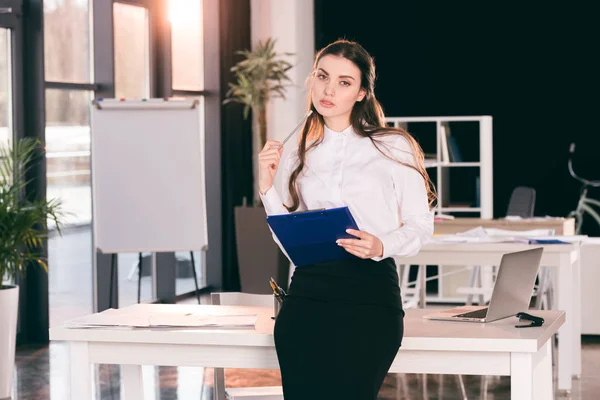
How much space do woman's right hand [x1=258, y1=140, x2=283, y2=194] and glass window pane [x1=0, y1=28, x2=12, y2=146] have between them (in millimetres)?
4264

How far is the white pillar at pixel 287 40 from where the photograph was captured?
10.0m

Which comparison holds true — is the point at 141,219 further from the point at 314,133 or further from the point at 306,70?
the point at 306,70

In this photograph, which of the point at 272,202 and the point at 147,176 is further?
the point at 147,176

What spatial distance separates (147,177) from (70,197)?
→ 4.38 ft

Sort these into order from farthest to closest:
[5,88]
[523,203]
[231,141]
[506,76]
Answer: [506,76] < [231,141] < [523,203] < [5,88]

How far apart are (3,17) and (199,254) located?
3517 mm

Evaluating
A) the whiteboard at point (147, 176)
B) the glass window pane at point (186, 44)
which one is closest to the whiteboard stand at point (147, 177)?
the whiteboard at point (147, 176)

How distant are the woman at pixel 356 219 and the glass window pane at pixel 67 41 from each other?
456 cm

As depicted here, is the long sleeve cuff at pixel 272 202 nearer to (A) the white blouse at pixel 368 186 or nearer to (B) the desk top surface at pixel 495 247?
(A) the white blouse at pixel 368 186

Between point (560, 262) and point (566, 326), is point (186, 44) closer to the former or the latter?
point (560, 262)

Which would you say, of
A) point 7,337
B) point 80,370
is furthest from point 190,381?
point 80,370

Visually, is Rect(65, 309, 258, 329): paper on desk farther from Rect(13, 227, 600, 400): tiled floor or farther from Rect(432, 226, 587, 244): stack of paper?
Rect(432, 226, 587, 244): stack of paper

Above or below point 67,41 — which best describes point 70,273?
below

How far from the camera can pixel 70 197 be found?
7.37 m
